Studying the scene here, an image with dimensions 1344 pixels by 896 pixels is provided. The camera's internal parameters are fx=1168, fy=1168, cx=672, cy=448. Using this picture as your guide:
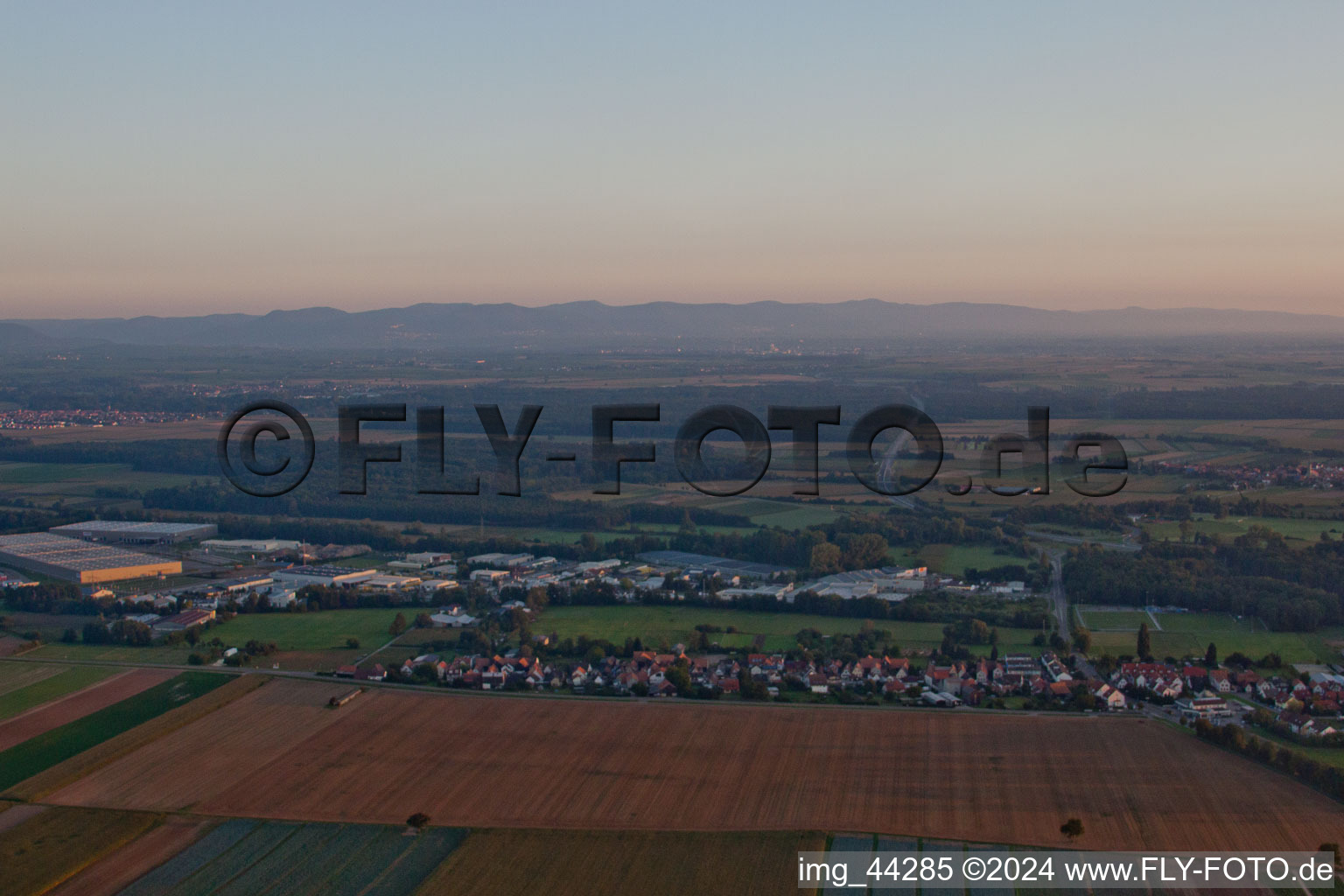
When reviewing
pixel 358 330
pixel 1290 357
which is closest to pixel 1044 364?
pixel 1290 357

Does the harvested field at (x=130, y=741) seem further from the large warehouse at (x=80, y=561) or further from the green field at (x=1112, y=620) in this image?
the green field at (x=1112, y=620)

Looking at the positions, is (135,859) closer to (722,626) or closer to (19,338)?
(722,626)

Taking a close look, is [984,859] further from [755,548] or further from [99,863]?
[755,548]

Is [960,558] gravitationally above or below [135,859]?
above

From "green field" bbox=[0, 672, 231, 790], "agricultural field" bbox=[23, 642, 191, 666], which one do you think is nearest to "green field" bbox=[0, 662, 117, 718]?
"agricultural field" bbox=[23, 642, 191, 666]

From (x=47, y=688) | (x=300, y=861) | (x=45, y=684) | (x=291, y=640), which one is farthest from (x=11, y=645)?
(x=300, y=861)

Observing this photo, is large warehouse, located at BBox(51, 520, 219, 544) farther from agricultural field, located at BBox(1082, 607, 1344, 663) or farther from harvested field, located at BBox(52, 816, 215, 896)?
agricultural field, located at BBox(1082, 607, 1344, 663)
